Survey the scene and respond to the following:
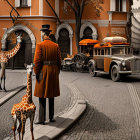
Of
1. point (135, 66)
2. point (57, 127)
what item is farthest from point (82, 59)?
point (57, 127)

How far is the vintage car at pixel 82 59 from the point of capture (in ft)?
65.4

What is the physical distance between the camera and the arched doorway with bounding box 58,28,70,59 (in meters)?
24.8

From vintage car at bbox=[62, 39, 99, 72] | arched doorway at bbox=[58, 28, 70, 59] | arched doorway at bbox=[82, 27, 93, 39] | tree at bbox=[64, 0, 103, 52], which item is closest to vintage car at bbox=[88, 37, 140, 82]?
vintage car at bbox=[62, 39, 99, 72]

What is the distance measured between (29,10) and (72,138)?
19.9 metres

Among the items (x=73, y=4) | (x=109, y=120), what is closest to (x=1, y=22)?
(x=73, y=4)

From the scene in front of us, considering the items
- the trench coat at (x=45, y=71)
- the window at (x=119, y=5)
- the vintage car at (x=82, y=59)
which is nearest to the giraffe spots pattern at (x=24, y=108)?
the trench coat at (x=45, y=71)

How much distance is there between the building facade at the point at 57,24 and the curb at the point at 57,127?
17541mm

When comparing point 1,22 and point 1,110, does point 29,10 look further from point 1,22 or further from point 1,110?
point 1,110

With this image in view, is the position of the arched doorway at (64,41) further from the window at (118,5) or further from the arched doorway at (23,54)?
the window at (118,5)

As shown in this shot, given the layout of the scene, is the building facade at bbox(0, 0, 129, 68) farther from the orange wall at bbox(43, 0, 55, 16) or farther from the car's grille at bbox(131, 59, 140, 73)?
the car's grille at bbox(131, 59, 140, 73)

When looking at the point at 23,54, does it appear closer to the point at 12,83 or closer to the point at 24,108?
the point at 12,83

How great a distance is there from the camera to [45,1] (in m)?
23.6

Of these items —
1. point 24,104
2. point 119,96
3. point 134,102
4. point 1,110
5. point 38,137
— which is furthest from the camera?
point 119,96

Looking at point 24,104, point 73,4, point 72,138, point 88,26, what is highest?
point 73,4
